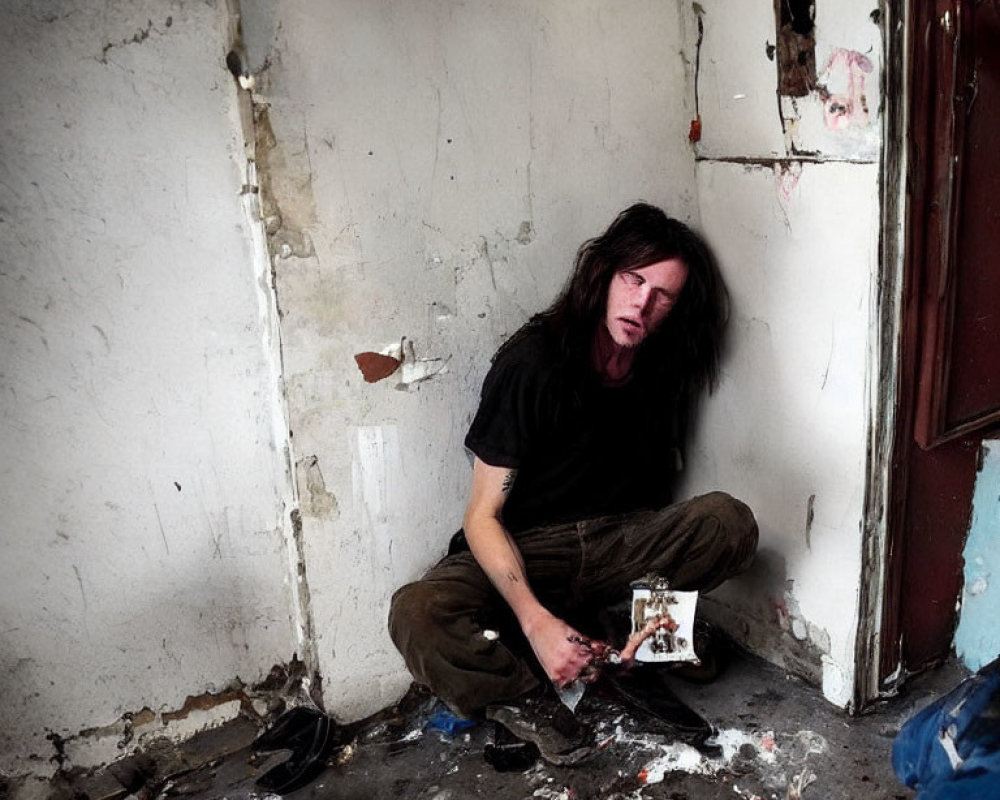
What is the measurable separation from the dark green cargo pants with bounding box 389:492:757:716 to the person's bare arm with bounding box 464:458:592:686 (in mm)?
96

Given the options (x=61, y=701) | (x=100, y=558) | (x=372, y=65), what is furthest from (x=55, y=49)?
(x=61, y=701)

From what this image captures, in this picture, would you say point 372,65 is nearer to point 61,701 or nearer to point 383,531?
point 383,531

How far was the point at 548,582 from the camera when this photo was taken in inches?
94.8

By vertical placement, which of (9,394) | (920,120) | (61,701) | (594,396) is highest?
(920,120)

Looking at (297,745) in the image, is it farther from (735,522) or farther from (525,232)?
(525,232)

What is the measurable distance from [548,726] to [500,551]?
0.43 metres

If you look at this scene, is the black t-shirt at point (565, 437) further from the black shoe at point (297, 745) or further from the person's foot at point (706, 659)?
the black shoe at point (297, 745)

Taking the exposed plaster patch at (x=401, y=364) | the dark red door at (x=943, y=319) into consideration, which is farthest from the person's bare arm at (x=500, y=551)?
the dark red door at (x=943, y=319)

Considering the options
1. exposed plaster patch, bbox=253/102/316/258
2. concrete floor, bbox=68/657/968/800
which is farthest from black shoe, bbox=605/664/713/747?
exposed plaster patch, bbox=253/102/316/258

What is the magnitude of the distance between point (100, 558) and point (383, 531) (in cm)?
64

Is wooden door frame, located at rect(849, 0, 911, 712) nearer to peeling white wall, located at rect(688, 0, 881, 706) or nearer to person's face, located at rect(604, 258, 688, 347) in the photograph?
peeling white wall, located at rect(688, 0, 881, 706)

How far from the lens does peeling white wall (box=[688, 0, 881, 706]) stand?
78.0 inches

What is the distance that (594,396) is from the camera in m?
2.33

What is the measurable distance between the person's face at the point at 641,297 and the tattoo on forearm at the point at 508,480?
1.35 ft
